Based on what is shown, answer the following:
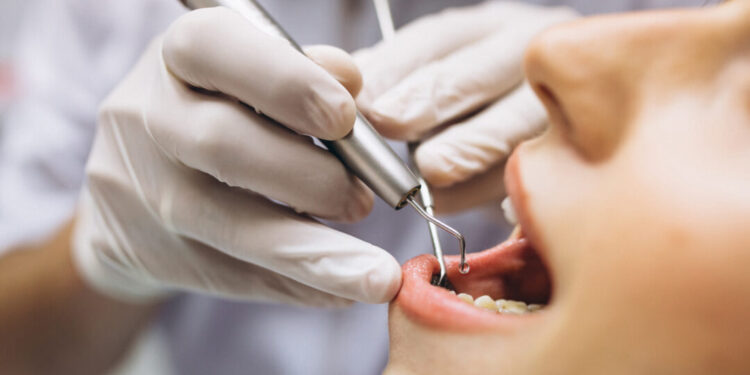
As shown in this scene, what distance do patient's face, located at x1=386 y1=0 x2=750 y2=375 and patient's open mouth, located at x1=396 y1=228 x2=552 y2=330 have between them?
0.06 feet

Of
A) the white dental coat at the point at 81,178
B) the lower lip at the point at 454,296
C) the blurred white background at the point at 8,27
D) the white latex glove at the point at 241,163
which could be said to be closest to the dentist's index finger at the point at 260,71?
the white latex glove at the point at 241,163

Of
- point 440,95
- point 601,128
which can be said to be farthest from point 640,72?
point 440,95

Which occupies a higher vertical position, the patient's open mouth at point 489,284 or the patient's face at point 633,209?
the patient's face at point 633,209

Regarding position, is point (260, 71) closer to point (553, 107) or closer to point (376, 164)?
point (376, 164)

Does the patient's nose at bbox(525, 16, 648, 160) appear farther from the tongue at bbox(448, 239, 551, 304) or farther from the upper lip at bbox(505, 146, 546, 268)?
the tongue at bbox(448, 239, 551, 304)

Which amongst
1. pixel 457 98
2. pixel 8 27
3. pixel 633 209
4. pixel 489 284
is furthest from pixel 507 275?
pixel 8 27

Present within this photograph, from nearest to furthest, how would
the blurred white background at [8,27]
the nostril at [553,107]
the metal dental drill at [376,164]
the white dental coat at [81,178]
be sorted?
the nostril at [553,107] → the metal dental drill at [376,164] → the white dental coat at [81,178] → the blurred white background at [8,27]

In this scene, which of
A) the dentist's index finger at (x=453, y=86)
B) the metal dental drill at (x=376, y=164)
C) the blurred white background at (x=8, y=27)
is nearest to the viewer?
the metal dental drill at (x=376, y=164)

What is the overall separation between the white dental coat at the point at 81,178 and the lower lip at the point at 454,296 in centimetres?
45

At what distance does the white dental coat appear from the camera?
1.16 m

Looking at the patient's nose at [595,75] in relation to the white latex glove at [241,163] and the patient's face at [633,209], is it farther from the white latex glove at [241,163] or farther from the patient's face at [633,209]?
the white latex glove at [241,163]

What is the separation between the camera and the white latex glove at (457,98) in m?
0.85

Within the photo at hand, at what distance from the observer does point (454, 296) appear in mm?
543

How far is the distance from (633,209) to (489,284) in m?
0.24
